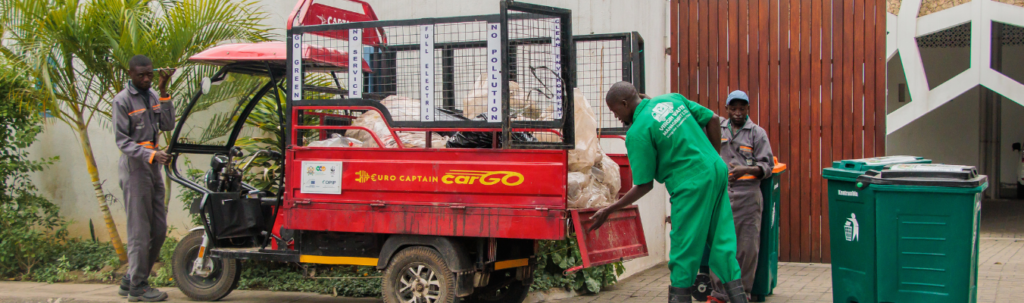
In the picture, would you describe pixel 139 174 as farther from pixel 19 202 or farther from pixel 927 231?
pixel 927 231

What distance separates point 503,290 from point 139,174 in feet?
9.43

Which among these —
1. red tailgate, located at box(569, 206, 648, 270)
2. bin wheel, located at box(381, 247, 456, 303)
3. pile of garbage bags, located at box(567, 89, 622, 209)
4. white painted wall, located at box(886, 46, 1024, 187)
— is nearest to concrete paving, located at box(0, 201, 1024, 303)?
red tailgate, located at box(569, 206, 648, 270)

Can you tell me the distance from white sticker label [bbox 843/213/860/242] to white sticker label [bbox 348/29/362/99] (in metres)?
3.16

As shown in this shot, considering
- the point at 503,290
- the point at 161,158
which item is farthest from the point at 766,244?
the point at 161,158

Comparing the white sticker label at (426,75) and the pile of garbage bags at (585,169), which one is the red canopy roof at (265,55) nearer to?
the white sticker label at (426,75)

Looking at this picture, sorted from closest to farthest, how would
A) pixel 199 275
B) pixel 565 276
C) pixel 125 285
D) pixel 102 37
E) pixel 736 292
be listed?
pixel 736 292 < pixel 199 275 < pixel 125 285 < pixel 565 276 < pixel 102 37

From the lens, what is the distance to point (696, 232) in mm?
3979

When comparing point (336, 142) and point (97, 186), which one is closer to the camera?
point (336, 142)

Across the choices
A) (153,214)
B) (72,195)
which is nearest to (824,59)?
(153,214)

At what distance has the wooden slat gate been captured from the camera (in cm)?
721

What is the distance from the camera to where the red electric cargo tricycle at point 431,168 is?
14.8ft

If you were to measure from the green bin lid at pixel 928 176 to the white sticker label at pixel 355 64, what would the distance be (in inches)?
124

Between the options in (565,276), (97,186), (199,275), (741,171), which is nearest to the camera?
(741,171)

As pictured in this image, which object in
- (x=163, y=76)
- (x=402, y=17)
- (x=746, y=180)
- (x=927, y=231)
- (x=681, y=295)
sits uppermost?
(x=402, y=17)
